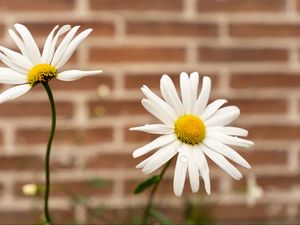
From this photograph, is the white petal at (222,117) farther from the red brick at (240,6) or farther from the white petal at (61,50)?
the red brick at (240,6)

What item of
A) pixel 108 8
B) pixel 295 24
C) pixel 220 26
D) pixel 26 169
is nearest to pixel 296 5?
pixel 295 24

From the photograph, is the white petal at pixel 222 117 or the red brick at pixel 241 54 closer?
the white petal at pixel 222 117

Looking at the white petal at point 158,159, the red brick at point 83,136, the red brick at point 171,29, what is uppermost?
the red brick at point 171,29

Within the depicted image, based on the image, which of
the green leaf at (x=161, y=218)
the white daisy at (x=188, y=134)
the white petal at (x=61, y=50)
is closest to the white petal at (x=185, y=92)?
the white daisy at (x=188, y=134)

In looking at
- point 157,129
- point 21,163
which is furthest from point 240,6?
point 157,129

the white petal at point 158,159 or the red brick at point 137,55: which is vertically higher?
the red brick at point 137,55

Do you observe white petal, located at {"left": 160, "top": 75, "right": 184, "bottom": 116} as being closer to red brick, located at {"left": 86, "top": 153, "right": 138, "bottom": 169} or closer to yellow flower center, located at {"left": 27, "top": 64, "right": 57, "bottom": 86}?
yellow flower center, located at {"left": 27, "top": 64, "right": 57, "bottom": 86}

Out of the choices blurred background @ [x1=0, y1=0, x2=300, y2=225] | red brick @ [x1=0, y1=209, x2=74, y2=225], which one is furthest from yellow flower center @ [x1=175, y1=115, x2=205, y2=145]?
red brick @ [x1=0, y1=209, x2=74, y2=225]

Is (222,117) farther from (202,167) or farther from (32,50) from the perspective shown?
(32,50)

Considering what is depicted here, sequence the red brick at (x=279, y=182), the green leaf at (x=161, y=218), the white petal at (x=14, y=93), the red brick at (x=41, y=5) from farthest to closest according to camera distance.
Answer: the red brick at (x=279, y=182) < the red brick at (x=41, y=5) < the green leaf at (x=161, y=218) < the white petal at (x=14, y=93)
